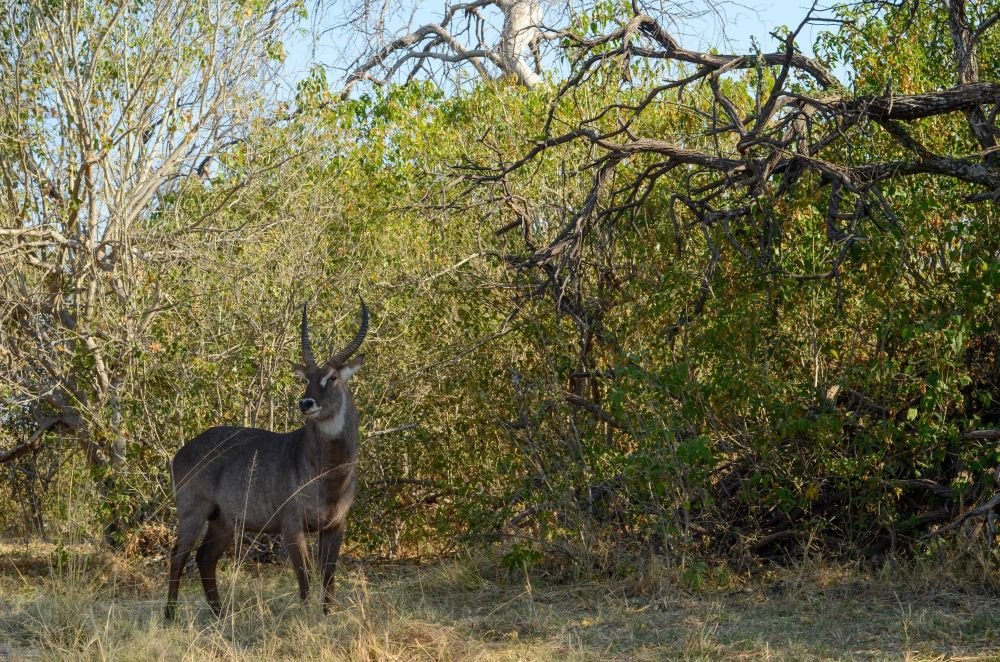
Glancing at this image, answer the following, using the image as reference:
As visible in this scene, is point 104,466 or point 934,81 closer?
point 934,81

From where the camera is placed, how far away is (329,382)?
7.72 meters

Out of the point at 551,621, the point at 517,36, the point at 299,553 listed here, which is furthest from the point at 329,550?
the point at 517,36

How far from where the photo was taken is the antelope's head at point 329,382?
760 centimetres

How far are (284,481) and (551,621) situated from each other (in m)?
2.08

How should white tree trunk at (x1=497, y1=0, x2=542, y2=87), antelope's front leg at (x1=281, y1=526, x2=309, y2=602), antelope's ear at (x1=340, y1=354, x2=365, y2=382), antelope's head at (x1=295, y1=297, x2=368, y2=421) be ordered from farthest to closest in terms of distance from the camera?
white tree trunk at (x1=497, y1=0, x2=542, y2=87) < antelope's ear at (x1=340, y1=354, x2=365, y2=382) < antelope's head at (x1=295, y1=297, x2=368, y2=421) < antelope's front leg at (x1=281, y1=526, x2=309, y2=602)

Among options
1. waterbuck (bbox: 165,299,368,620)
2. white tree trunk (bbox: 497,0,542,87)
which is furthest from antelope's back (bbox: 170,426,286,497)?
white tree trunk (bbox: 497,0,542,87)

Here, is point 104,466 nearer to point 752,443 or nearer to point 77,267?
point 77,267

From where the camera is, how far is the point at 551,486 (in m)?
8.38

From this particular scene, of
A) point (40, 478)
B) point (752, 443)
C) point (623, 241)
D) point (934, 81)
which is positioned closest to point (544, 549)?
point (752, 443)

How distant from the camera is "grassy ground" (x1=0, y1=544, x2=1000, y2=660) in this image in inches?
235

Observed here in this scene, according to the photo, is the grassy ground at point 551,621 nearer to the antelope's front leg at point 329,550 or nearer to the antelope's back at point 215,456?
the antelope's front leg at point 329,550

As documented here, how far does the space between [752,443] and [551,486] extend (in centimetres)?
146

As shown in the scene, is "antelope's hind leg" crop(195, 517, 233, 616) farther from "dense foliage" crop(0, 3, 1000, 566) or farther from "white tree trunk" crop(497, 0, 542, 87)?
"white tree trunk" crop(497, 0, 542, 87)

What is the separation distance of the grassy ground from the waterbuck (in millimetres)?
372
